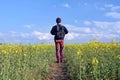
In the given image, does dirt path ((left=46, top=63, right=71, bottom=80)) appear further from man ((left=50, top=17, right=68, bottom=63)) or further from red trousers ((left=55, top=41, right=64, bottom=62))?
man ((left=50, top=17, right=68, bottom=63))

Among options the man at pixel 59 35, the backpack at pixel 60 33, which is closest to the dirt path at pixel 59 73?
the man at pixel 59 35

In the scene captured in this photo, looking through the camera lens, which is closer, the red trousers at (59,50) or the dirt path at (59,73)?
the dirt path at (59,73)

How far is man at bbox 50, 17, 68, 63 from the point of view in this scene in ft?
73.9

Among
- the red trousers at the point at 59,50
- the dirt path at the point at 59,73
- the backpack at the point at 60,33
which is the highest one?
the backpack at the point at 60,33

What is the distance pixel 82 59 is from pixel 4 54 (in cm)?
285

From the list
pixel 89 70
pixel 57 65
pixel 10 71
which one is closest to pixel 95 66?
pixel 89 70

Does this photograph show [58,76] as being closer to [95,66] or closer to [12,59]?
[12,59]

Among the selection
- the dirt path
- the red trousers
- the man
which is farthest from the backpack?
the dirt path

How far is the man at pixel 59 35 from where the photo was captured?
22531 millimetres

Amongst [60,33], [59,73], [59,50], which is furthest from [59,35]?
[59,73]

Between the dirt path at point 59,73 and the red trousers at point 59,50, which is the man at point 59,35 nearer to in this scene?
the red trousers at point 59,50

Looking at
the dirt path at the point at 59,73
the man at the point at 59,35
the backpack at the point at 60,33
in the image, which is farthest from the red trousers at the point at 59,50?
the dirt path at the point at 59,73

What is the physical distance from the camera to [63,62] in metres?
22.9

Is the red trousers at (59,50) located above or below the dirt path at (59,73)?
above
